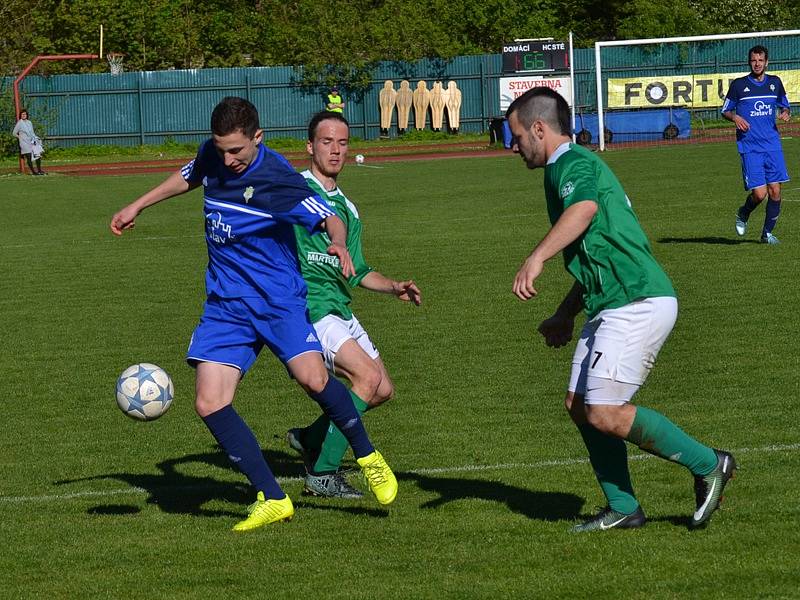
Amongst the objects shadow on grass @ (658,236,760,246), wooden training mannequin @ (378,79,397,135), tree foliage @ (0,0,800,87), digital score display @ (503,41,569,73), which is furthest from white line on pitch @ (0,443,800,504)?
tree foliage @ (0,0,800,87)

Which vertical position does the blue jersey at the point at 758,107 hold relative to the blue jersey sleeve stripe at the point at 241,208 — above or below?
above

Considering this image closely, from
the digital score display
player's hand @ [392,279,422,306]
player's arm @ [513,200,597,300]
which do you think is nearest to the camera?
player's arm @ [513,200,597,300]

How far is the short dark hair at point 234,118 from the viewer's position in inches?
224

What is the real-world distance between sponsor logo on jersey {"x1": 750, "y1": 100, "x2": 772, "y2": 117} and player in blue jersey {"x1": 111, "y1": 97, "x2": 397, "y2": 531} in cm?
1133

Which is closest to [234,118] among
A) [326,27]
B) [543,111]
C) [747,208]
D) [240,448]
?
[543,111]

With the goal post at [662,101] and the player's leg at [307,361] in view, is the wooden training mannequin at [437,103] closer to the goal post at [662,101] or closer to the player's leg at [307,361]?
the goal post at [662,101]

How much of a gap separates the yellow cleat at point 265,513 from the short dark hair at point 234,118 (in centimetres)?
167

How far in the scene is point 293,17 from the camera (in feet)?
182

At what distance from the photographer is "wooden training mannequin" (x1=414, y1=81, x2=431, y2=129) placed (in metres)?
47.2

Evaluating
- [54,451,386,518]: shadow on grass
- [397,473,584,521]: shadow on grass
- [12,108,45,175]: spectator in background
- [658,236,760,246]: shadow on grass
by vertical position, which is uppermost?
[12,108,45,175]: spectator in background

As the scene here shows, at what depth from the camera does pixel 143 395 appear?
644 cm

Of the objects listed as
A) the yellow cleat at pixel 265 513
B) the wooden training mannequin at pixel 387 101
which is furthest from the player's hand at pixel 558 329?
the wooden training mannequin at pixel 387 101

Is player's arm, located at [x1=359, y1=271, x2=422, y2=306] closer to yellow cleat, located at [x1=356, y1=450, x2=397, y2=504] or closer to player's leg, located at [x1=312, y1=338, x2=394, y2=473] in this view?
player's leg, located at [x1=312, y1=338, x2=394, y2=473]

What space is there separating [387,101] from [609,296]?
141 ft
